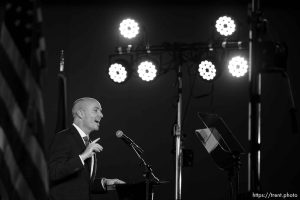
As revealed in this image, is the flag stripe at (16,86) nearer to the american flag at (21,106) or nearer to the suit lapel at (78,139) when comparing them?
the american flag at (21,106)

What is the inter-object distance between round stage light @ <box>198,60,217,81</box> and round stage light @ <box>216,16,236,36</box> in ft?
1.07

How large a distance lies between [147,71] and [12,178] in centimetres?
247

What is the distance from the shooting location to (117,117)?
7.02 meters

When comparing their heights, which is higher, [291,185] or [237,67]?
[237,67]

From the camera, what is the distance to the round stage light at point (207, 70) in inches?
214

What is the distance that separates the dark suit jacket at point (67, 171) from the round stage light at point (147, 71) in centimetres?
108

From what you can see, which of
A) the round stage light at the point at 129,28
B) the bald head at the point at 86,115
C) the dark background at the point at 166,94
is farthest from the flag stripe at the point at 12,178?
the dark background at the point at 166,94

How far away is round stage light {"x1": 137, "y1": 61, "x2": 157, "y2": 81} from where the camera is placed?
5.64 metres

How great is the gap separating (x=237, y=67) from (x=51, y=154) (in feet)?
6.34

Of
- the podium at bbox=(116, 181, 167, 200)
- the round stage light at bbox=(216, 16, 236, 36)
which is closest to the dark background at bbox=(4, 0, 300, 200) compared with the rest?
the round stage light at bbox=(216, 16, 236, 36)

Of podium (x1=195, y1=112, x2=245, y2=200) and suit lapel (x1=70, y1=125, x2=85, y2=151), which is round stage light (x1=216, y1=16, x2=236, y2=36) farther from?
suit lapel (x1=70, y1=125, x2=85, y2=151)

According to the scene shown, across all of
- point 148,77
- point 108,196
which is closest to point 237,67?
point 148,77

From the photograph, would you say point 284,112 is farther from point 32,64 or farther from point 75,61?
point 32,64

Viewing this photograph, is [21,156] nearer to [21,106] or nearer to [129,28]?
[21,106]
